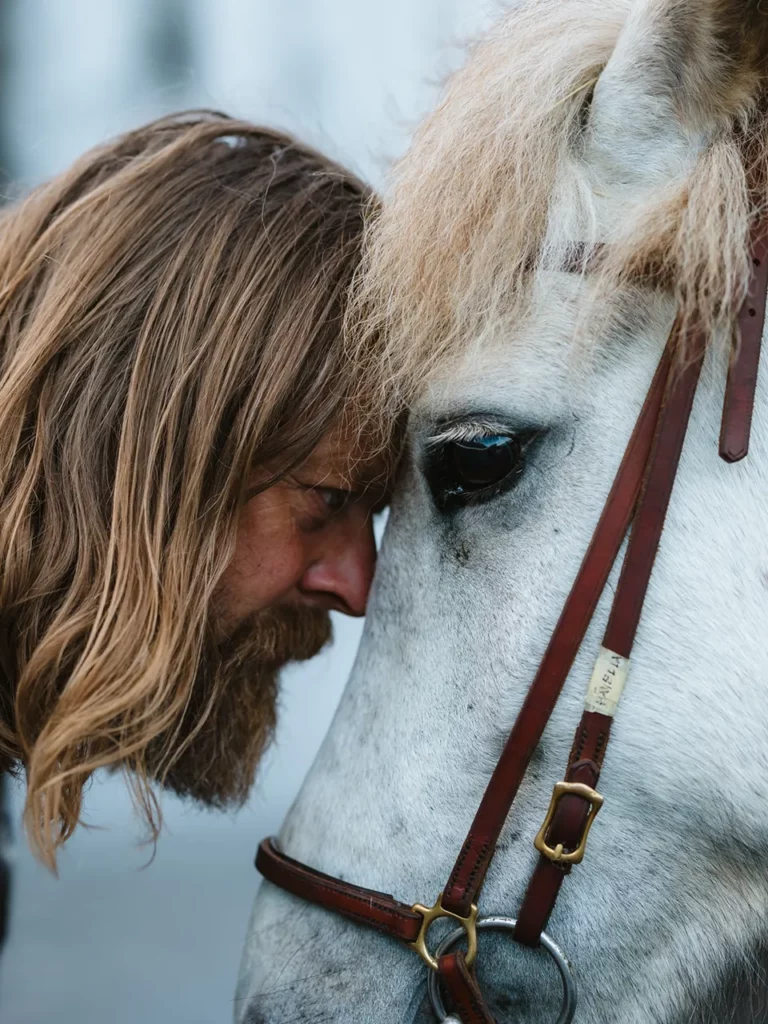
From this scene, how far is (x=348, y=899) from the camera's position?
82cm

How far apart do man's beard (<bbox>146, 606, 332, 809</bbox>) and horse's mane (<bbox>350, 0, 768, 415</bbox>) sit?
314 mm

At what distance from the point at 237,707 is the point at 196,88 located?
138 centimetres

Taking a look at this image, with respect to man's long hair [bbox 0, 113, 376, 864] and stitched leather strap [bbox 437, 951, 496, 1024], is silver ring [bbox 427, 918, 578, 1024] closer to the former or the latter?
stitched leather strap [bbox 437, 951, 496, 1024]

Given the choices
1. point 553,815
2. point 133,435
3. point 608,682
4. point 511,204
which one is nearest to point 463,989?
point 553,815

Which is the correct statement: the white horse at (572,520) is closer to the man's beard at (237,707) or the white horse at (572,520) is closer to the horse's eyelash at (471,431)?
the horse's eyelash at (471,431)

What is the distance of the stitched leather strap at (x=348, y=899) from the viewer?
79cm

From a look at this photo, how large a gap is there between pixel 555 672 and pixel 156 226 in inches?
21.5

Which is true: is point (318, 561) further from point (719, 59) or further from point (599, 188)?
point (719, 59)

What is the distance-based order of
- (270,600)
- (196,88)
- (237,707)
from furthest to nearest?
(196,88) < (237,707) < (270,600)

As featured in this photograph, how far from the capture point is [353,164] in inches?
44.5

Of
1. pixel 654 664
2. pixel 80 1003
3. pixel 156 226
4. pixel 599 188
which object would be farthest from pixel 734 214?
pixel 80 1003

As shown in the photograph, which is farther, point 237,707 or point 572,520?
point 237,707

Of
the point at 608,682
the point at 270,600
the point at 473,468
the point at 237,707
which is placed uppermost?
the point at 473,468

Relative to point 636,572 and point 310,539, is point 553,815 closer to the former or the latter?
point 636,572
